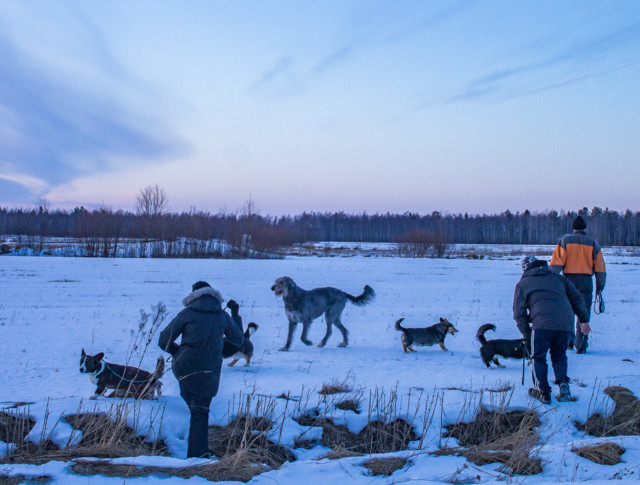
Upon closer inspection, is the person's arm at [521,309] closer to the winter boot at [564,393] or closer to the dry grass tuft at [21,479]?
the winter boot at [564,393]

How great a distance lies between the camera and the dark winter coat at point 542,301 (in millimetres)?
5742

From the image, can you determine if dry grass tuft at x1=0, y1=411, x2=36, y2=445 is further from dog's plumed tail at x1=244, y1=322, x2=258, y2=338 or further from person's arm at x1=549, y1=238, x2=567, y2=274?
person's arm at x1=549, y1=238, x2=567, y2=274

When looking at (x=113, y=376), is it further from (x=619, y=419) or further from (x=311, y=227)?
(x=311, y=227)

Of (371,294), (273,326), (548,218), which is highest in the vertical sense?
(548,218)

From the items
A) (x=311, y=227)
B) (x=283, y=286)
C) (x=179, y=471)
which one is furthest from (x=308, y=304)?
(x=311, y=227)

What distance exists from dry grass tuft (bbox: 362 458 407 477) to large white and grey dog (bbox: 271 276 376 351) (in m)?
5.19

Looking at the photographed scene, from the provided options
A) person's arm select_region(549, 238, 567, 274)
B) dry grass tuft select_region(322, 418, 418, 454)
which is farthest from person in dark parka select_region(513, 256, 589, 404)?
person's arm select_region(549, 238, 567, 274)

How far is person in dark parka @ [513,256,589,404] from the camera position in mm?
5762

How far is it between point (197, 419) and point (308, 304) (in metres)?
5.15

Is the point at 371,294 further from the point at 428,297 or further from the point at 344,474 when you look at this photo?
the point at 428,297

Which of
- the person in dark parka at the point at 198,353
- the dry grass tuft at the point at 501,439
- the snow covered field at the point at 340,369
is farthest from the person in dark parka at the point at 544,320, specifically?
the person in dark parka at the point at 198,353

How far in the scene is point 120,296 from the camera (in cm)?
1638

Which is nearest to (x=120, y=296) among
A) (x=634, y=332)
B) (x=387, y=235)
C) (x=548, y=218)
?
(x=634, y=332)

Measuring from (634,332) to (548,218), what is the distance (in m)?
123
